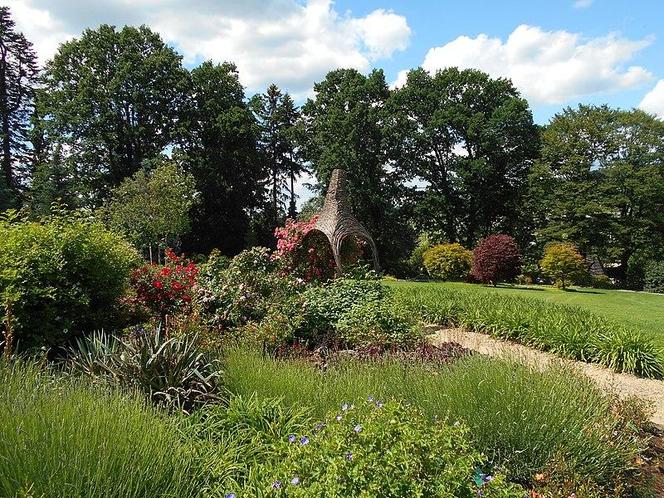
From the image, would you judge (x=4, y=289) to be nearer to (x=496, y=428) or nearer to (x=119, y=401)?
(x=119, y=401)

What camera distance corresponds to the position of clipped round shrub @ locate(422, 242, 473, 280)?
779 inches

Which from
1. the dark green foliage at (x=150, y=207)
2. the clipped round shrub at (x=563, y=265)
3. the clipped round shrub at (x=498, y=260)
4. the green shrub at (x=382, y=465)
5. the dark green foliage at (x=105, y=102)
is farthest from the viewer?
the dark green foliage at (x=105, y=102)

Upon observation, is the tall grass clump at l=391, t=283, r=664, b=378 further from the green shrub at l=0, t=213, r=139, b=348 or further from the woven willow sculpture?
the green shrub at l=0, t=213, r=139, b=348

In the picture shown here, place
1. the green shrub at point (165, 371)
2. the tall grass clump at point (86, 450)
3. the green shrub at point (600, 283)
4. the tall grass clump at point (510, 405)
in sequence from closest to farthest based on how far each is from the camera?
the tall grass clump at point (86, 450) → the tall grass clump at point (510, 405) → the green shrub at point (165, 371) → the green shrub at point (600, 283)

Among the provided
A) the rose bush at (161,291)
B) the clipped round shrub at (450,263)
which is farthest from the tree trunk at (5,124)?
the rose bush at (161,291)

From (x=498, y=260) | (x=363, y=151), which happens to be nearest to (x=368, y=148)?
(x=363, y=151)

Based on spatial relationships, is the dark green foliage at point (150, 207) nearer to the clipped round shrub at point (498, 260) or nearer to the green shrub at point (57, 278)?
the clipped round shrub at point (498, 260)

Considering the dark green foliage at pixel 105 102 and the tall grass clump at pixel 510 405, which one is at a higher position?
the dark green foliage at pixel 105 102

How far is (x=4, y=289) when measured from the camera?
5.04 metres

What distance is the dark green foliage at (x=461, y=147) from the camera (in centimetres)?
2631

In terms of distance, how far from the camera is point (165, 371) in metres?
3.76

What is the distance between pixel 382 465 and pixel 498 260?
623 inches

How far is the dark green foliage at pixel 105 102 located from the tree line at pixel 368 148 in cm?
7

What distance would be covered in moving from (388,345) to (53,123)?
23.4 metres
